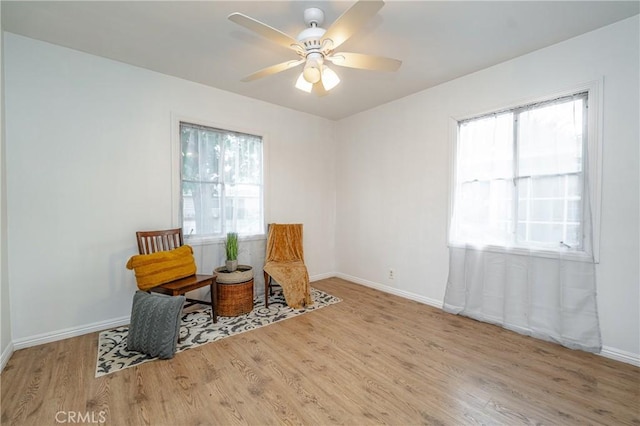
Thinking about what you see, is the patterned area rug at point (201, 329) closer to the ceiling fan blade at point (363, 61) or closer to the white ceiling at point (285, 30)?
the ceiling fan blade at point (363, 61)

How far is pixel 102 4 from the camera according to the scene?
1.98m

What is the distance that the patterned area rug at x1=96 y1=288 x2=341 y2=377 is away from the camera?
7.16 feet

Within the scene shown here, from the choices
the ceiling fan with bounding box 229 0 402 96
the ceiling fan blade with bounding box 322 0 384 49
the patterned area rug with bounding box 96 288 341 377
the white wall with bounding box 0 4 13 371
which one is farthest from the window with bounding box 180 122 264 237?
the ceiling fan blade with bounding box 322 0 384 49

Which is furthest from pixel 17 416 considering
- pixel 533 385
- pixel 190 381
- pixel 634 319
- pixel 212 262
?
pixel 634 319

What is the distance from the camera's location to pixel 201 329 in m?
2.71

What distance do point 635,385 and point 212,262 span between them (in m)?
3.82

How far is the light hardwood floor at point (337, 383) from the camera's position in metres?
1.64

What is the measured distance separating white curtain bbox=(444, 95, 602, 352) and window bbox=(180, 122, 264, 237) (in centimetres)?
254

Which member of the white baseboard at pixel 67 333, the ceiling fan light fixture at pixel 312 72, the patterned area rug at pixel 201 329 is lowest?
the patterned area rug at pixel 201 329

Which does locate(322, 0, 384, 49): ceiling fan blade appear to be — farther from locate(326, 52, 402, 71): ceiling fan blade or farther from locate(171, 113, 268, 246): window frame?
locate(171, 113, 268, 246): window frame

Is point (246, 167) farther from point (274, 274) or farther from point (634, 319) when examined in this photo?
point (634, 319)

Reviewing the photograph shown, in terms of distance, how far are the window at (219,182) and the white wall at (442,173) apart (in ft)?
5.00

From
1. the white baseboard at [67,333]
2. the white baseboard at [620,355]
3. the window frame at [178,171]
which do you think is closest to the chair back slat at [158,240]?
the window frame at [178,171]

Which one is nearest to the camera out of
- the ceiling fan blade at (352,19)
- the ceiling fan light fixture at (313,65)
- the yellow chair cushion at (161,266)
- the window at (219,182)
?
the ceiling fan blade at (352,19)
